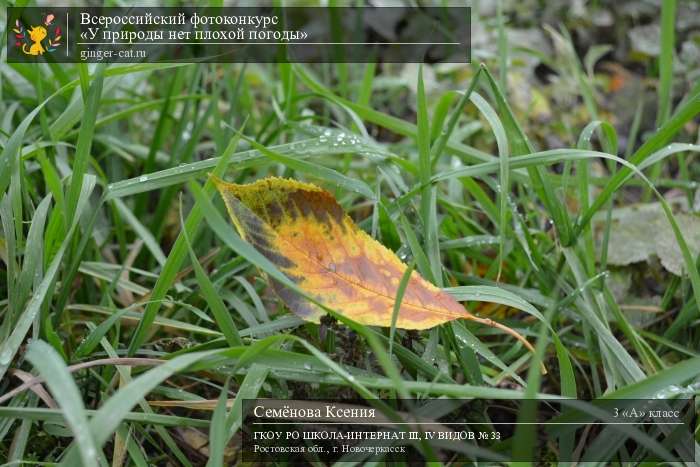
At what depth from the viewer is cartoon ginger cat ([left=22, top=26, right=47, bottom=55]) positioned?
1240 millimetres

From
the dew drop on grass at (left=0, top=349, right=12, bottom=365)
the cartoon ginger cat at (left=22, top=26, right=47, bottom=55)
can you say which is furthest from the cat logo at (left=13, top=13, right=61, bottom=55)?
the dew drop on grass at (left=0, top=349, right=12, bottom=365)

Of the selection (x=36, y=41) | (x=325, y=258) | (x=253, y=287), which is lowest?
(x=253, y=287)

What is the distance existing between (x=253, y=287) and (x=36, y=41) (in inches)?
22.5

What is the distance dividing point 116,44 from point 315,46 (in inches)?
33.4

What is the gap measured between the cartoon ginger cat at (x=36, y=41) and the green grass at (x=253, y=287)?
0.13 ft

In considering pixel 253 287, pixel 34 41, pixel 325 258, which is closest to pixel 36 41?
pixel 34 41

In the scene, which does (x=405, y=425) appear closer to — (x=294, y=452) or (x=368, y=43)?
(x=294, y=452)

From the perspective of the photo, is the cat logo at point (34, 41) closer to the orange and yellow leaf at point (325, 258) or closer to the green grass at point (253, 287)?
the green grass at point (253, 287)

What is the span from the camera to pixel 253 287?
114 centimetres

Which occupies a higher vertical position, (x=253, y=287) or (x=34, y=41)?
(x=34, y=41)

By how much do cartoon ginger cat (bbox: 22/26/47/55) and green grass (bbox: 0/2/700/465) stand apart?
0.13ft

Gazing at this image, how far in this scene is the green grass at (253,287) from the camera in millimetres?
835

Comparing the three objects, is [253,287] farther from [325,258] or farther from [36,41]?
[36,41]

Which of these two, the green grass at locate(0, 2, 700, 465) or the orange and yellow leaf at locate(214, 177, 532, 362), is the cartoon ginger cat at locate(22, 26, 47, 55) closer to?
the green grass at locate(0, 2, 700, 465)
